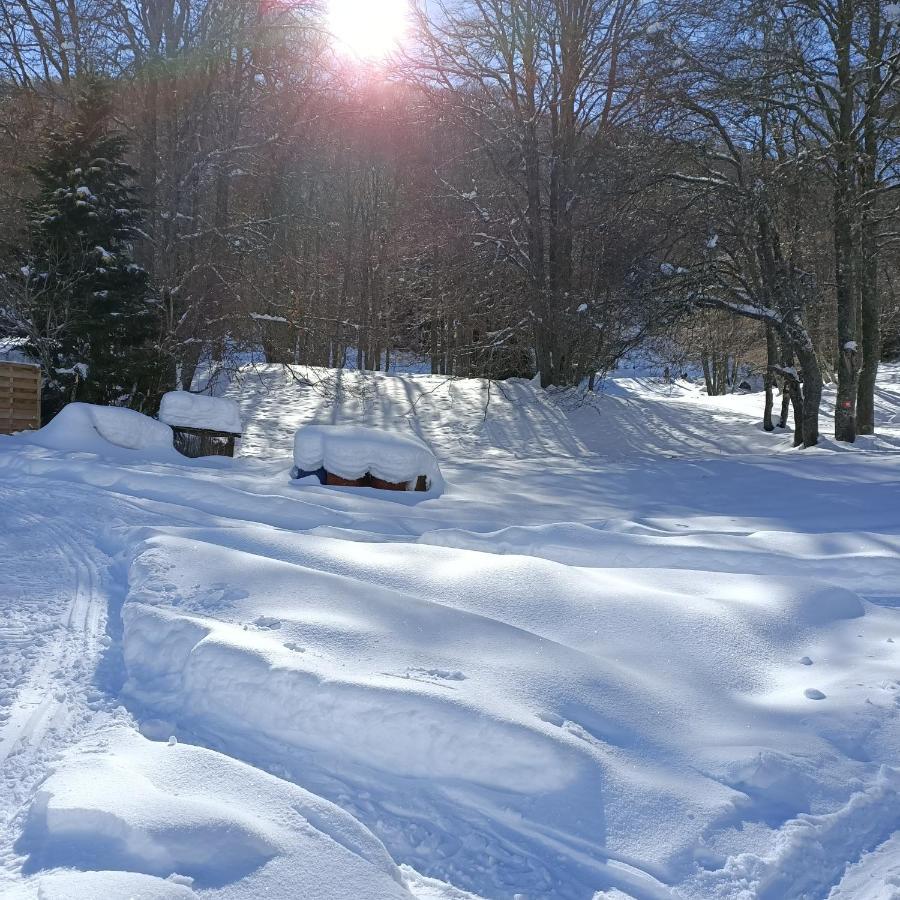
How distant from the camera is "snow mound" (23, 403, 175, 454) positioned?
11328 mm

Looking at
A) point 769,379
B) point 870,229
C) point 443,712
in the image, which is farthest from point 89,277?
point 769,379

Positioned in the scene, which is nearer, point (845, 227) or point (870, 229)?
point (845, 227)

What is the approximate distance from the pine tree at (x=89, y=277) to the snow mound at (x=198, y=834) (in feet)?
44.5

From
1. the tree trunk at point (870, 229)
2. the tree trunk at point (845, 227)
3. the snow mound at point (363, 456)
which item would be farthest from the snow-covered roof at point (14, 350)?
the tree trunk at point (870, 229)

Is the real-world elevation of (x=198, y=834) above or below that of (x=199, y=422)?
below

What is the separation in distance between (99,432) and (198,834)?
1047 centimetres

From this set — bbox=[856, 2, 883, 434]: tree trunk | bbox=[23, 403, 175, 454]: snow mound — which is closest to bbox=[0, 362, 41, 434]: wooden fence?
bbox=[23, 403, 175, 454]: snow mound

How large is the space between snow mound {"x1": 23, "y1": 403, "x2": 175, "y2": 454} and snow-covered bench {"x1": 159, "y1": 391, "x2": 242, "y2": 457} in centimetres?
70

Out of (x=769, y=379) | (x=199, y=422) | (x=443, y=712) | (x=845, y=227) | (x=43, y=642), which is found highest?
(x=845, y=227)

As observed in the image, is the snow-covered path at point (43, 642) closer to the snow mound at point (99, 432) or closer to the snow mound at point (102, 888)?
the snow mound at point (102, 888)

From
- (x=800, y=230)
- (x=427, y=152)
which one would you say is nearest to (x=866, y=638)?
(x=800, y=230)

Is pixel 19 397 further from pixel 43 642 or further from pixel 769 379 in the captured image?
pixel 769 379

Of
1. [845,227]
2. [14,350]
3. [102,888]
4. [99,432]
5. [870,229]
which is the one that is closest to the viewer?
[102,888]

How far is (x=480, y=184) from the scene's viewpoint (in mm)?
21906
